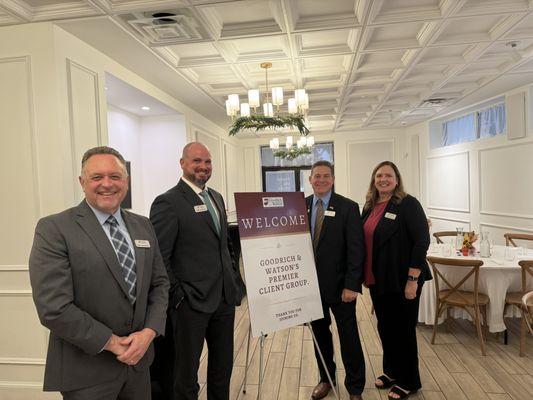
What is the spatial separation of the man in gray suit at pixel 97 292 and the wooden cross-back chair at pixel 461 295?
2882mm

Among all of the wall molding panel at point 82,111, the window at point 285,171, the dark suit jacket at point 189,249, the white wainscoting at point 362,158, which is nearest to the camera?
the dark suit jacket at point 189,249

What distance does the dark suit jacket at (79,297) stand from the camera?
1450 mm

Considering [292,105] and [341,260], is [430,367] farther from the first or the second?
[292,105]

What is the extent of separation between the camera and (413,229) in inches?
104

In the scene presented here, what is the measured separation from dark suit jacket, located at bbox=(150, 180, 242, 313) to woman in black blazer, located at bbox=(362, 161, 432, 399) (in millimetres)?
1165

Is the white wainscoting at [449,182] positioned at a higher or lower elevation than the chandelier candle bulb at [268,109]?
lower

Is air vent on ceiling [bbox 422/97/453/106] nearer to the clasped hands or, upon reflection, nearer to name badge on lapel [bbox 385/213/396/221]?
name badge on lapel [bbox 385/213/396/221]

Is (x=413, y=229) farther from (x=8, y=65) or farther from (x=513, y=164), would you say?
(x=513, y=164)

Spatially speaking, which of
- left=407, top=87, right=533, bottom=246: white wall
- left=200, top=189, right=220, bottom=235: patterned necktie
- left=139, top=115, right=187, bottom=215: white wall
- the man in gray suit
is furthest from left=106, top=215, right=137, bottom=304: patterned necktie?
left=407, top=87, right=533, bottom=246: white wall

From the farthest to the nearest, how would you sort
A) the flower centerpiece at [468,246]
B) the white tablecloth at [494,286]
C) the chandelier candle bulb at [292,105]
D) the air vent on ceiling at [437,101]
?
the air vent on ceiling at [437,101] → the chandelier candle bulb at [292,105] → the flower centerpiece at [468,246] → the white tablecloth at [494,286]

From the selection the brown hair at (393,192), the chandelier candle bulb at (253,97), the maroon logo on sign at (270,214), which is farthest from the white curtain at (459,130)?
the maroon logo on sign at (270,214)

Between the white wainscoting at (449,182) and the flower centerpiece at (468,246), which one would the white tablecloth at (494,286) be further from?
the white wainscoting at (449,182)

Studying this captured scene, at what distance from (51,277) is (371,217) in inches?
83.8

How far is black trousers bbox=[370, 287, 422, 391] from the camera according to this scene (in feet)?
8.86
